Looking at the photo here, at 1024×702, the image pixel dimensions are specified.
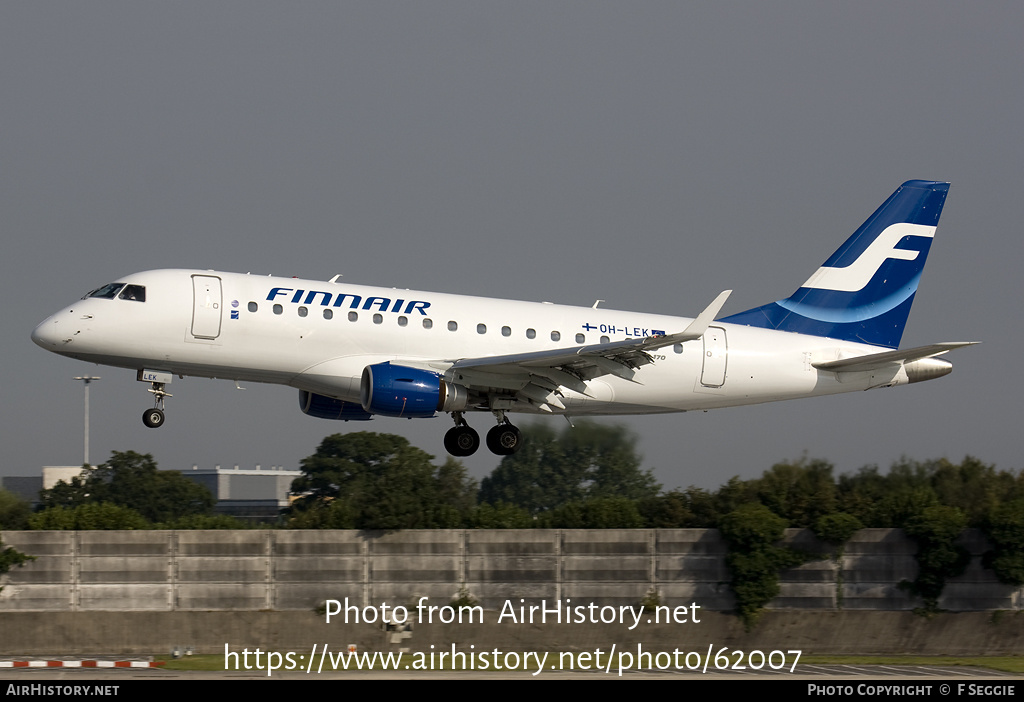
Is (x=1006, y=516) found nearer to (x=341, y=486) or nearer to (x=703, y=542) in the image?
(x=703, y=542)

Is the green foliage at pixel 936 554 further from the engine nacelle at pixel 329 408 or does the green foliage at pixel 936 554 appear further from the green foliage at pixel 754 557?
the engine nacelle at pixel 329 408

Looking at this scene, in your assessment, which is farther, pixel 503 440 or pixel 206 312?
pixel 503 440

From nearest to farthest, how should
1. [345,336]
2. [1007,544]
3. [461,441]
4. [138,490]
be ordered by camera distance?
[345,336] → [461,441] → [1007,544] → [138,490]

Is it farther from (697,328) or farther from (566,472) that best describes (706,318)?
(566,472)

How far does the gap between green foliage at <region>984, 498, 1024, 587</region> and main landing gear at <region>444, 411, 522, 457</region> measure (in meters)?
29.4

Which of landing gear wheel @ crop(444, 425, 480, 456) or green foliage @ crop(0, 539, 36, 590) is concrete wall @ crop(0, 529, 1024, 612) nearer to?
green foliage @ crop(0, 539, 36, 590)

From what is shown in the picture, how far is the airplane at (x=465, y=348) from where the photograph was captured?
32.3 m

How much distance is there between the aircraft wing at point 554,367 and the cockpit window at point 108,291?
30.0 ft

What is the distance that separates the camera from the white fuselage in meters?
32.3

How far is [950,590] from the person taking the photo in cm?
5550

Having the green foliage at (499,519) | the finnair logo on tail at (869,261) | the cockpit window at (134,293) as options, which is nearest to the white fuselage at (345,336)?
the cockpit window at (134,293)

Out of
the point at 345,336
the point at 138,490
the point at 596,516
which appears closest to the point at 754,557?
the point at 596,516

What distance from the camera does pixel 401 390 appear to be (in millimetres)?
32344

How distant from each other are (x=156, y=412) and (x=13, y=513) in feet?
136
